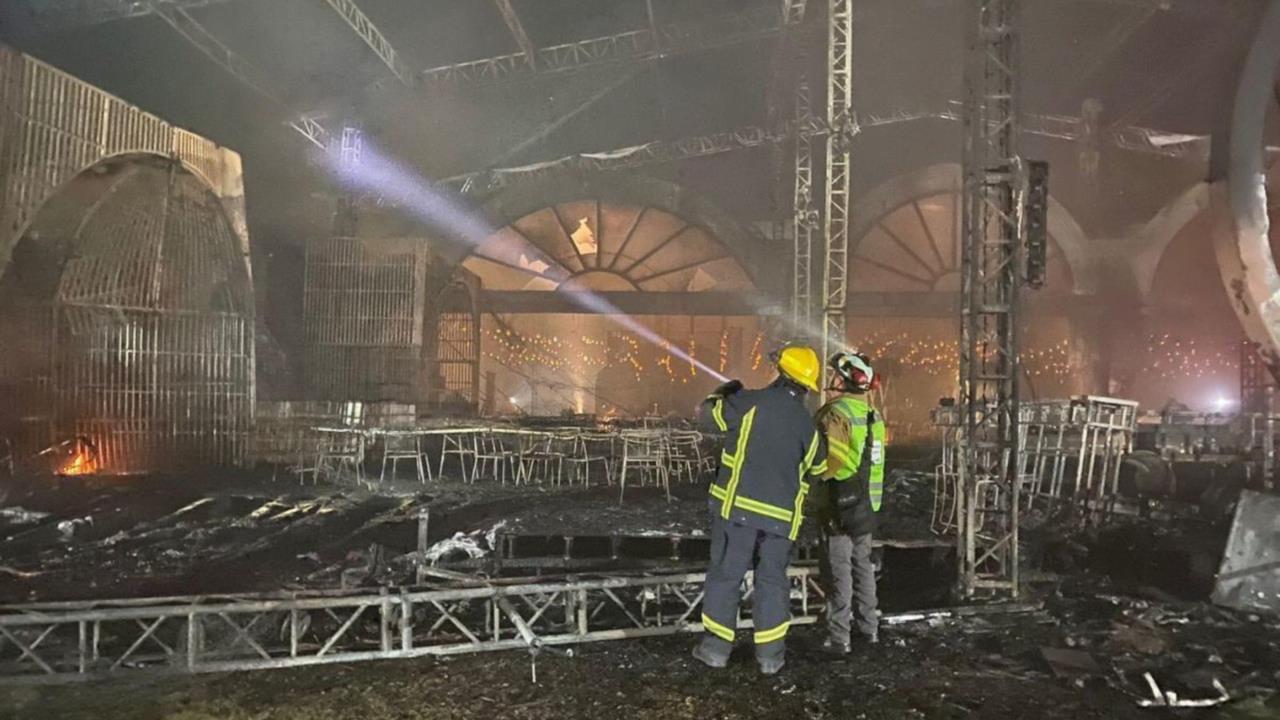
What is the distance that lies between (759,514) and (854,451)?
106 centimetres

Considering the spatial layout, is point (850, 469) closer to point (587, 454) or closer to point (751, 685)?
point (751, 685)

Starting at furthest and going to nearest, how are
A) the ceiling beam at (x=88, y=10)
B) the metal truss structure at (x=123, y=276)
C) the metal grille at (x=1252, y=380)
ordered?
the metal grille at (x=1252, y=380), the ceiling beam at (x=88, y=10), the metal truss structure at (x=123, y=276)

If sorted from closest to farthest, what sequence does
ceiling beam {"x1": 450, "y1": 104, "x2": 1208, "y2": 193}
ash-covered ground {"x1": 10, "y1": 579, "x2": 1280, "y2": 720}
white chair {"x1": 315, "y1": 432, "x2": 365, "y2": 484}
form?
ash-covered ground {"x1": 10, "y1": 579, "x2": 1280, "y2": 720}
white chair {"x1": 315, "y1": 432, "x2": 365, "y2": 484}
ceiling beam {"x1": 450, "y1": 104, "x2": 1208, "y2": 193}

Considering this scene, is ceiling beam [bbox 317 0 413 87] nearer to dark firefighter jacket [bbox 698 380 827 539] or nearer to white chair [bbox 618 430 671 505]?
white chair [bbox 618 430 671 505]

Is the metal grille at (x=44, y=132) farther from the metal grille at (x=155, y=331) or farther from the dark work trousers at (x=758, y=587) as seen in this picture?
the dark work trousers at (x=758, y=587)

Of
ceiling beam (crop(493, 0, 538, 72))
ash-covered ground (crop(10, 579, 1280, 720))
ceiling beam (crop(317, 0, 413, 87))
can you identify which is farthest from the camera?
ceiling beam (crop(493, 0, 538, 72))

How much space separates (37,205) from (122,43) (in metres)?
7.27

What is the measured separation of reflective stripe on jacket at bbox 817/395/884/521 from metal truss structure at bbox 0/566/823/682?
82 centimetres

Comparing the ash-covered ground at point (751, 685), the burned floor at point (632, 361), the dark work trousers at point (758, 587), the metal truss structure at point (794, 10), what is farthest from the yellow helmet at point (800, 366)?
the metal truss structure at point (794, 10)

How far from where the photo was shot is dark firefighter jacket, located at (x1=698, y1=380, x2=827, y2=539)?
15.8ft

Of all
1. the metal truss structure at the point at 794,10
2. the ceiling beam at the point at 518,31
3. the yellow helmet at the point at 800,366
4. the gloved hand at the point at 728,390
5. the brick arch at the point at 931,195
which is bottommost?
the gloved hand at the point at 728,390

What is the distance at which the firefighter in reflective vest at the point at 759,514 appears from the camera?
4.82 m

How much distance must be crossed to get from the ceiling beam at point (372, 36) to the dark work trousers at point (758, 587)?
13566 mm

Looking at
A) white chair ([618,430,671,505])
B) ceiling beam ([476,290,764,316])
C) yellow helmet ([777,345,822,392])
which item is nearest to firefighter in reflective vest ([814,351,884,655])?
yellow helmet ([777,345,822,392])
